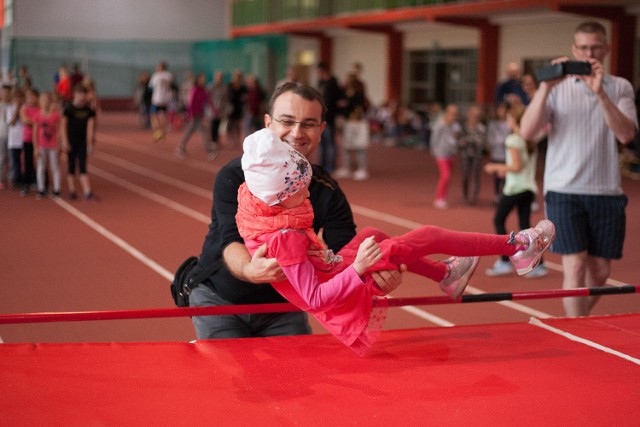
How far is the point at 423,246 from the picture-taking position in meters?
3.84

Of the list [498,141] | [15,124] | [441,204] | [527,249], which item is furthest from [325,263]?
[15,124]

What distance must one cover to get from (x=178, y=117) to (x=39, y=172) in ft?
61.9

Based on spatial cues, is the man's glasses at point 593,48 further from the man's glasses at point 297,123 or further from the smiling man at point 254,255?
the man's glasses at point 297,123

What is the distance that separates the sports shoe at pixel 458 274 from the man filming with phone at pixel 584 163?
5.13 feet

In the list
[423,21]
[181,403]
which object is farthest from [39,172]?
[423,21]

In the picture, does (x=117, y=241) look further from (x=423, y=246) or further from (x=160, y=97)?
(x=160, y=97)

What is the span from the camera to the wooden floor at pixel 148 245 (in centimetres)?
716

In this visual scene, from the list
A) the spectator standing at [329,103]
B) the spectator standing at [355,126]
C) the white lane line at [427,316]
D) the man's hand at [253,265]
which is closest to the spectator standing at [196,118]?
the spectator standing at [329,103]

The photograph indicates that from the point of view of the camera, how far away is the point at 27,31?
139 feet

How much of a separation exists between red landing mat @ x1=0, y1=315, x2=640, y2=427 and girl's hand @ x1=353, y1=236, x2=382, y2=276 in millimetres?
484

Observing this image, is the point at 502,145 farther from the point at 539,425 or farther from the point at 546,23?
the point at 546,23

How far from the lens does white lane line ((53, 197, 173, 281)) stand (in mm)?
9000

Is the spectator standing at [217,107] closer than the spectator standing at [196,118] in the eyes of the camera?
No

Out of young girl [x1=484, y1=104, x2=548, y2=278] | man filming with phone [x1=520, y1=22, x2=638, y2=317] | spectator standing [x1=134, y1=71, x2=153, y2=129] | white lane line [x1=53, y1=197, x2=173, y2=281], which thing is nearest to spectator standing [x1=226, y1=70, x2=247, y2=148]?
spectator standing [x1=134, y1=71, x2=153, y2=129]
